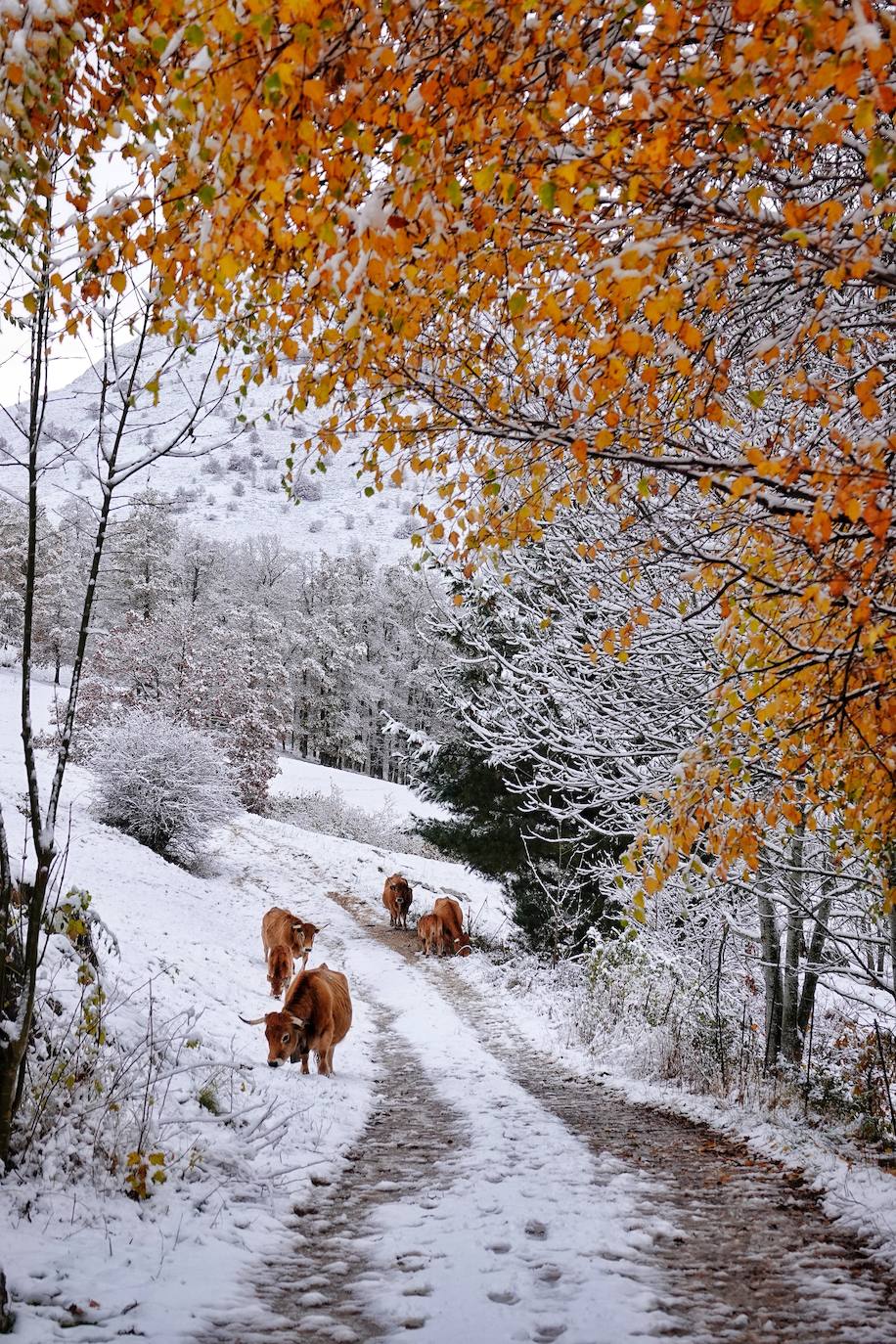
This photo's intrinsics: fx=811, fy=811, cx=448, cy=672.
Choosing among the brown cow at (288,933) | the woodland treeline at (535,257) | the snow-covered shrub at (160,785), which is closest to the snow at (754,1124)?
the woodland treeline at (535,257)

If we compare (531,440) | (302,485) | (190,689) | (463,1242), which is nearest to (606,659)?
(302,485)

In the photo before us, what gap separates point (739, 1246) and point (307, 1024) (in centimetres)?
470

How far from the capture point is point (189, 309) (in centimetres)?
363

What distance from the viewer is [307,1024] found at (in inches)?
311

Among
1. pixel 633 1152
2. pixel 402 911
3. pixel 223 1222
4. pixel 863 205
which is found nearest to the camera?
pixel 863 205

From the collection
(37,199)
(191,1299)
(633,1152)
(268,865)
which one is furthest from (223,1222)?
(268,865)

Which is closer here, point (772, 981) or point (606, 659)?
point (606, 659)

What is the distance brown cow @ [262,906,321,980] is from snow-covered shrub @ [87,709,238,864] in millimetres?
6169

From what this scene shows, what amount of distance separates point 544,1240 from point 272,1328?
1.53m

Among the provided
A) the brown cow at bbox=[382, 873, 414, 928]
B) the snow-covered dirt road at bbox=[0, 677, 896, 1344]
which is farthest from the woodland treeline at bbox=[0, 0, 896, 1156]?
the brown cow at bbox=[382, 873, 414, 928]

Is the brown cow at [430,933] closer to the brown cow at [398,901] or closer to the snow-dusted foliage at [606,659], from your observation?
the brown cow at [398,901]

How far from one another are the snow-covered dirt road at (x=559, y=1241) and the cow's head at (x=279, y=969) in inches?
163

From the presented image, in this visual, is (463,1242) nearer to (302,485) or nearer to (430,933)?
(302,485)

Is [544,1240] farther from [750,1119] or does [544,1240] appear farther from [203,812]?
[203,812]
